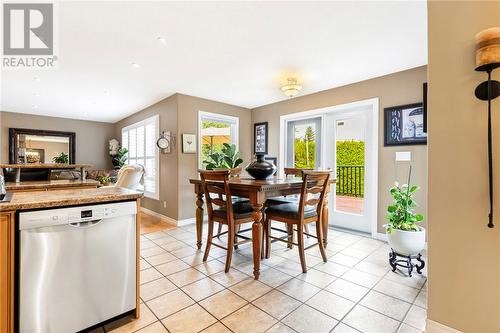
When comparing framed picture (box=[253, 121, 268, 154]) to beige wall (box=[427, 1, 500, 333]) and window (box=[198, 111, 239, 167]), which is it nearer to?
window (box=[198, 111, 239, 167])

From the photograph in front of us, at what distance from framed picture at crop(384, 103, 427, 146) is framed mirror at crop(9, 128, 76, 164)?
24.1 ft

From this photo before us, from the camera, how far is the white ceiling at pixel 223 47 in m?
1.98

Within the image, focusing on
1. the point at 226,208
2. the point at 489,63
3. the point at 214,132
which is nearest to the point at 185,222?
the point at 214,132

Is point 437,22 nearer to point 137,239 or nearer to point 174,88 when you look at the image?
point 137,239

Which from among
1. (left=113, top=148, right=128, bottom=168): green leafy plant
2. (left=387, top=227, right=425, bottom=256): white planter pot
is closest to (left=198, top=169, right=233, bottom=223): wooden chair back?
(left=387, top=227, right=425, bottom=256): white planter pot

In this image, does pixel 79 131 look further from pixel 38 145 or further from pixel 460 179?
pixel 460 179

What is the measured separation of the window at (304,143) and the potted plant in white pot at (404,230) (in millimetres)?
1792

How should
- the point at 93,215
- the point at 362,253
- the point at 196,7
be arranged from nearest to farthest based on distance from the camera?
the point at 93,215 → the point at 196,7 → the point at 362,253

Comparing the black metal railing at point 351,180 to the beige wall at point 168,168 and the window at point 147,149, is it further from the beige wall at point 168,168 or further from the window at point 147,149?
the window at point 147,149

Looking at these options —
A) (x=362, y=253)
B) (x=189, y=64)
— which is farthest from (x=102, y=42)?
(x=362, y=253)

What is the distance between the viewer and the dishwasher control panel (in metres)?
1.24

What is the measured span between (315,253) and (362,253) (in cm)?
57

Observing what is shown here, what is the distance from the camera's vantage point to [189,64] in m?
3.04

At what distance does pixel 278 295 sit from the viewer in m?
1.96
